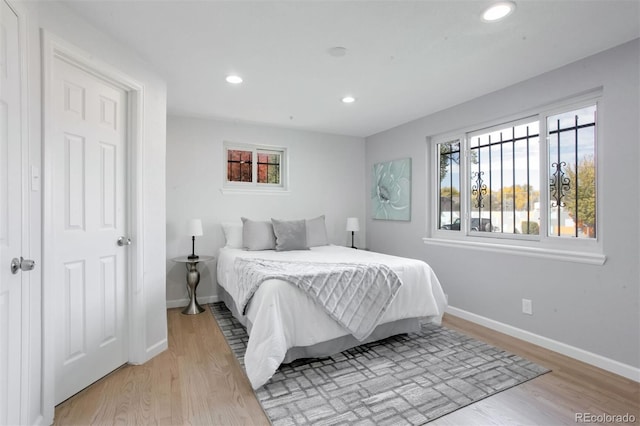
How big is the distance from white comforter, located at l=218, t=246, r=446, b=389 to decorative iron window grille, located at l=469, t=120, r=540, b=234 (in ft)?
3.34

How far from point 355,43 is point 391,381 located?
7.79 feet

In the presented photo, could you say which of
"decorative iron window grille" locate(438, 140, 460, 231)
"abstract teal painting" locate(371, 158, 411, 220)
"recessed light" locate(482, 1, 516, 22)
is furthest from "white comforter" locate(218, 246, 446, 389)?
"recessed light" locate(482, 1, 516, 22)

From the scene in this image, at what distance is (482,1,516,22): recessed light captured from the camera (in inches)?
73.7

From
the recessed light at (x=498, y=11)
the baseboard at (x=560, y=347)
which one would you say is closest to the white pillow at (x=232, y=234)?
the baseboard at (x=560, y=347)

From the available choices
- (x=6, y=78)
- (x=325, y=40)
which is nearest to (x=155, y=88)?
(x=6, y=78)

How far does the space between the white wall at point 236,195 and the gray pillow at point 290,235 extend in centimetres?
64

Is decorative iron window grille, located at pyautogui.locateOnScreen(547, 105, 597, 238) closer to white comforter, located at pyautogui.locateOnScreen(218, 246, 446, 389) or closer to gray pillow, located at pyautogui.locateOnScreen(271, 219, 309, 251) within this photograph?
white comforter, located at pyautogui.locateOnScreen(218, 246, 446, 389)

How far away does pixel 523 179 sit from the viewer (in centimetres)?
311

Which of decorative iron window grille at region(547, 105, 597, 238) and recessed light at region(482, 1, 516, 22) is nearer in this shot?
recessed light at region(482, 1, 516, 22)

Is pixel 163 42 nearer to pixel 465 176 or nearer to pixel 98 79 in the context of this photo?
pixel 98 79

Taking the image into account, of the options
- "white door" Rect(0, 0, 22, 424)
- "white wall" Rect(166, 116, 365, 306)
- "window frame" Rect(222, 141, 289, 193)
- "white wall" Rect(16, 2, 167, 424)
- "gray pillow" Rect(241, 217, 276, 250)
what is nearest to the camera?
"white door" Rect(0, 0, 22, 424)

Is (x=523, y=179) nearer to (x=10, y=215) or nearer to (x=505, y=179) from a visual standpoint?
(x=505, y=179)

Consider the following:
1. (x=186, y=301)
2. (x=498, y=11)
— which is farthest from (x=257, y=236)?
(x=498, y=11)

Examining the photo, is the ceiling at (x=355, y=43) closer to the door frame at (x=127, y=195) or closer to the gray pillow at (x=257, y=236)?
the door frame at (x=127, y=195)
